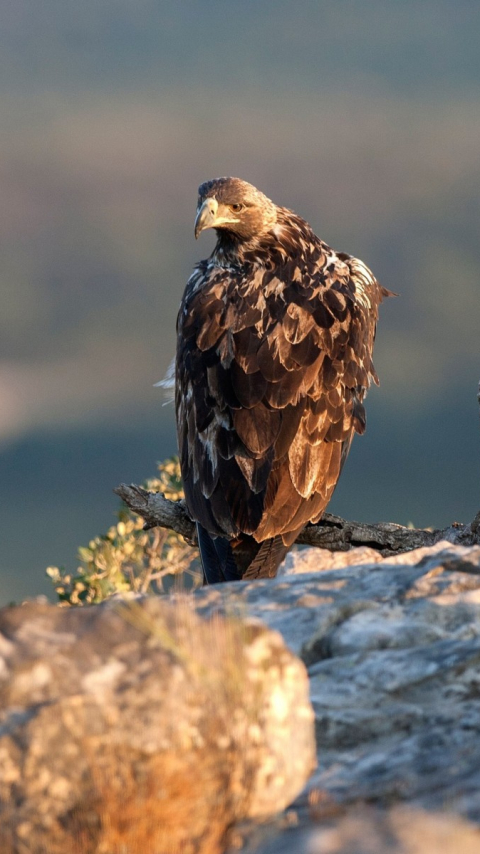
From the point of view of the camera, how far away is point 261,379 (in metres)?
6.18

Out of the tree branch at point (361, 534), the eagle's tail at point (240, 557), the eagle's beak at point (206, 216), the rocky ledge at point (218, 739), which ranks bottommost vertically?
the rocky ledge at point (218, 739)

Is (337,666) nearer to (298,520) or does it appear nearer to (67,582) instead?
(298,520)

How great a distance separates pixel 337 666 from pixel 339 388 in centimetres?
396

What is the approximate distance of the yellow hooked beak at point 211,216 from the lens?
700cm

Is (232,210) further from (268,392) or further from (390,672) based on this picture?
(390,672)

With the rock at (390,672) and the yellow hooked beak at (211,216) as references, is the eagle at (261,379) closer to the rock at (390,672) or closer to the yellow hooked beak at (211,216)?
the yellow hooked beak at (211,216)

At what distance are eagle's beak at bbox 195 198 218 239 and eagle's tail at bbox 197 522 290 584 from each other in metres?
2.26

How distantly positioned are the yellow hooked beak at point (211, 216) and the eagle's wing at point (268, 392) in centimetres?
36

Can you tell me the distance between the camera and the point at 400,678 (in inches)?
98.9

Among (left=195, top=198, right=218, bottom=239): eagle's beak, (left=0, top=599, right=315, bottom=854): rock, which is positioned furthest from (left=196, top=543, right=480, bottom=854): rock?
(left=195, top=198, right=218, bottom=239): eagle's beak

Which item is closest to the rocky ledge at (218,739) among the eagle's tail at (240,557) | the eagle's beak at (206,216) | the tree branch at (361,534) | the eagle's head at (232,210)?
the eagle's tail at (240,557)

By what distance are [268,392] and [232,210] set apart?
170cm

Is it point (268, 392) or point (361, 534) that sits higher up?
point (268, 392)

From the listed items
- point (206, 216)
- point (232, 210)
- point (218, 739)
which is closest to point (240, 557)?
point (206, 216)
